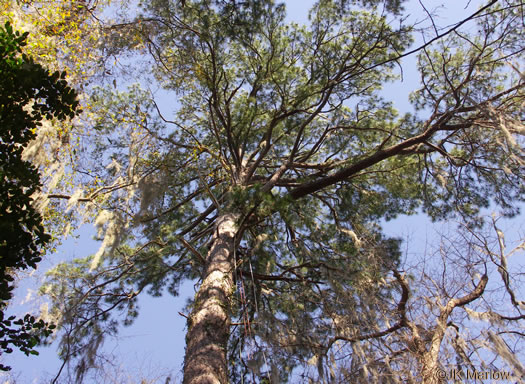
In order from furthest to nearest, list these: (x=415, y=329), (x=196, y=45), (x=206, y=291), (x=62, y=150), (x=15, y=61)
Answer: (x=196, y=45) → (x=62, y=150) → (x=415, y=329) → (x=206, y=291) → (x=15, y=61)

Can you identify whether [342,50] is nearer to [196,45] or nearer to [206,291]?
[196,45]

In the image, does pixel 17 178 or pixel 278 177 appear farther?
pixel 278 177

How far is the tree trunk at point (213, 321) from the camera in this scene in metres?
3.32

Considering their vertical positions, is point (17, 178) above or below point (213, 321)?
above

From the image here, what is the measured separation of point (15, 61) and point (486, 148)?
6414mm

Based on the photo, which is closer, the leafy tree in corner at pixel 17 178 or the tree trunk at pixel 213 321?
the leafy tree in corner at pixel 17 178

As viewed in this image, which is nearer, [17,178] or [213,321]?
[17,178]

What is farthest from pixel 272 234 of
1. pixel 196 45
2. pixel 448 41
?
pixel 448 41

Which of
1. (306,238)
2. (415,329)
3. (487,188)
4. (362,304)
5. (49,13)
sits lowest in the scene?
(415,329)

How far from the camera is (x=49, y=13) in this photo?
552 cm

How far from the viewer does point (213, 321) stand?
12.5ft

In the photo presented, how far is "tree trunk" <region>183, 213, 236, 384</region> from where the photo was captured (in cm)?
332

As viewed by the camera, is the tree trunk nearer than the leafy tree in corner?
No

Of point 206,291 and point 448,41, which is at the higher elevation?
point 448,41
